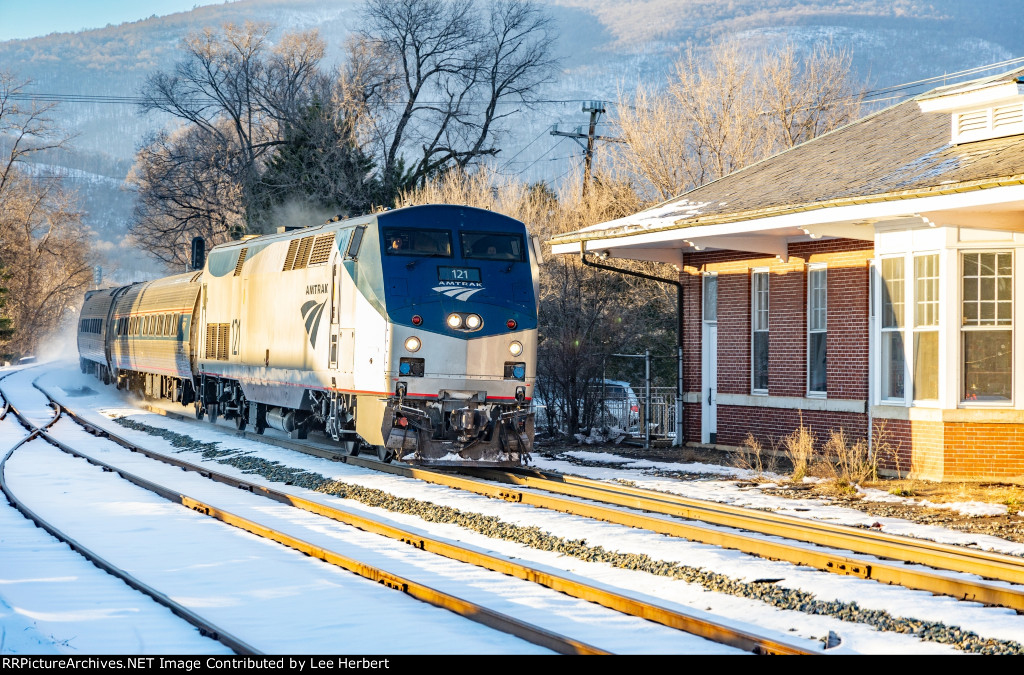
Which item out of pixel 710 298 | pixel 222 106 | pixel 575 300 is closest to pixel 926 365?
pixel 710 298

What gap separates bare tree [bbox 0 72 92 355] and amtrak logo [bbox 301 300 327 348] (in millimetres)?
46812

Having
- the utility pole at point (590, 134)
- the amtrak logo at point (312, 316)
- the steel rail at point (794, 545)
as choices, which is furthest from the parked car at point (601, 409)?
the utility pole at point (590, 134)

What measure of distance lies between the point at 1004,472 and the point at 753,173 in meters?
7.92

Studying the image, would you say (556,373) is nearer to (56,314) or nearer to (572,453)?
(572,453)

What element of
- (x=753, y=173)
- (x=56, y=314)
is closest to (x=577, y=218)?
(x=753, y=173)

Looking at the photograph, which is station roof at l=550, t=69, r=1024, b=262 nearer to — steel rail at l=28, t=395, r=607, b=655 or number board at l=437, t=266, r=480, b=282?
number board at l=437, t=266, r=480, b=282

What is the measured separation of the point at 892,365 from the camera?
15.9m

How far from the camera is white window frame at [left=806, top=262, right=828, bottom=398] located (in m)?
17.3

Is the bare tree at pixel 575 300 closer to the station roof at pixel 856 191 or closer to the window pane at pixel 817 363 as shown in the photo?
the station roof at pixel 856 191

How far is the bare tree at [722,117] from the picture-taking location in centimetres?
3344

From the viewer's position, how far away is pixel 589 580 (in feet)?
27.9

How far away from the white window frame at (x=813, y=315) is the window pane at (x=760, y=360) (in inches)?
45.7

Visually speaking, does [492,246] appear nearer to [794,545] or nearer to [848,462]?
[848,462]

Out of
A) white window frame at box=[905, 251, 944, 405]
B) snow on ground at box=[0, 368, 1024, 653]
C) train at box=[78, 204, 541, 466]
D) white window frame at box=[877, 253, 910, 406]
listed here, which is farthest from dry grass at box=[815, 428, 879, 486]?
train at box=[78, 204, 541, 466]
